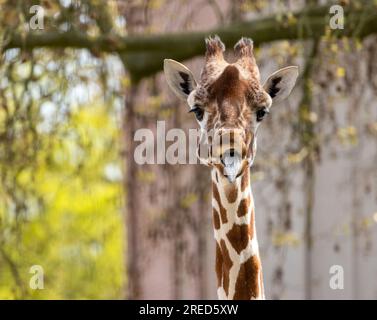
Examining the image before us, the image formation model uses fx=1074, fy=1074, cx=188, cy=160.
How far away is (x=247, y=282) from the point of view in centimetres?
459

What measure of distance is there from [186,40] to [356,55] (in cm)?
133

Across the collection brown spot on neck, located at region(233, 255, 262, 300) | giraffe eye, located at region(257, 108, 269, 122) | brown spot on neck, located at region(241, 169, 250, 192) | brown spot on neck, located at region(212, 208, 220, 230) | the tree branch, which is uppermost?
the tree branch

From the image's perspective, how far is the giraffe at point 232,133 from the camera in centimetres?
416

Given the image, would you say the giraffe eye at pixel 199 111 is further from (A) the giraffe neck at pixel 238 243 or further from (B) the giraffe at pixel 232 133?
(A) the giraffe neck at pixel 238 243

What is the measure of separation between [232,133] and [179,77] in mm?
567

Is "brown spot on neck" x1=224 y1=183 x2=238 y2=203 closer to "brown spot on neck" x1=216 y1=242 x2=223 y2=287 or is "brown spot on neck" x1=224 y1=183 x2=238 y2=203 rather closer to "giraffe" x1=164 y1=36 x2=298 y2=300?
"giraffe" x1=164 y1=36 x2=298 y2=300

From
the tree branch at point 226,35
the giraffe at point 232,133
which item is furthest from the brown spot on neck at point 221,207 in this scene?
the tree branch at point 226,35

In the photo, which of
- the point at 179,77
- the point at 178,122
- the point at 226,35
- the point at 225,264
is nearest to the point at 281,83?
the point at 179,77

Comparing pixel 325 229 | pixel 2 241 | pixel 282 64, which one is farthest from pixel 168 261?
pixel 2 241

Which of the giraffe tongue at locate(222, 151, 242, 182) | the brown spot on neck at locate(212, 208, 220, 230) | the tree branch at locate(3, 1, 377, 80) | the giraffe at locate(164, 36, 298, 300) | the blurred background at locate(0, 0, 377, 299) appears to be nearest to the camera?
the giraffe tongue at locate(222, 151, 242, 182)

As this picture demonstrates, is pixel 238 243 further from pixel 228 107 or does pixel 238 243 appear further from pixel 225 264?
pixel 228 107

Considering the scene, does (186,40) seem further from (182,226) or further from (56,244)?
(56,244)

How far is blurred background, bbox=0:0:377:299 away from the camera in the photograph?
291 inches

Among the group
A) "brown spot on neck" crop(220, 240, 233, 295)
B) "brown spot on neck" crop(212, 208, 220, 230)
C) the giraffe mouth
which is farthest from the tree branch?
the giraffe mouth
